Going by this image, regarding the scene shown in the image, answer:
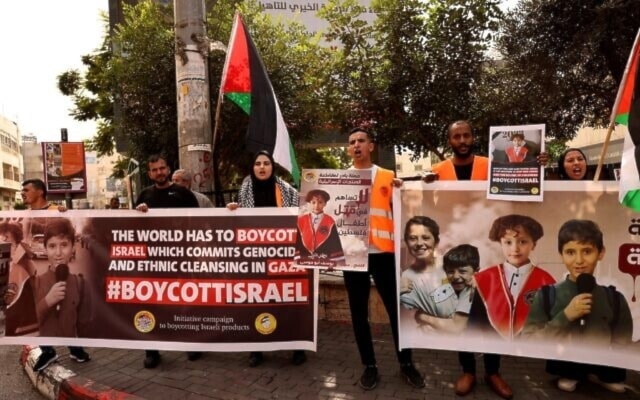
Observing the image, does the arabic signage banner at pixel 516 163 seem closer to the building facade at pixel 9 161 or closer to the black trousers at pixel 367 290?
the black trousers at pixel 367 290

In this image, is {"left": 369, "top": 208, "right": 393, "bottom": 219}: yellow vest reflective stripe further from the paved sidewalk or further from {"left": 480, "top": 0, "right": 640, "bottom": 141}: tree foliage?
{"left": 480, "top": 0, "right": 640, "bottom": 141}: tree foliage

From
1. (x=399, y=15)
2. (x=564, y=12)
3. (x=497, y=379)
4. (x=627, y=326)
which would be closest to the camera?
(x=627, y=326)

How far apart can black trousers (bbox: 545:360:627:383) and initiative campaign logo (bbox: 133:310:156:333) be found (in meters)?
3.30

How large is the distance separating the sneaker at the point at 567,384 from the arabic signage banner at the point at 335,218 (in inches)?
67.1

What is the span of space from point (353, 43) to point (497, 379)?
5.40 m

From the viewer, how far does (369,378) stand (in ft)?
11.6

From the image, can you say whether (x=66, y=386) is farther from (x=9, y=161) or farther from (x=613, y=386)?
(x=9, y=161)

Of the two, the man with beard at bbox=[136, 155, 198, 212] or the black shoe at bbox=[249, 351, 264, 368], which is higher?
the man with beard at bbox=[136, 155, 198, 212]

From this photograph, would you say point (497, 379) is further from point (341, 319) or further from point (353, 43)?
point (353, 43)

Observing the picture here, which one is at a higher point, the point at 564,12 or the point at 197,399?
the point at 564,12

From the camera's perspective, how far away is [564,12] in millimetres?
6062

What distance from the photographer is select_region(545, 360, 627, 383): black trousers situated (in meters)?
3.34

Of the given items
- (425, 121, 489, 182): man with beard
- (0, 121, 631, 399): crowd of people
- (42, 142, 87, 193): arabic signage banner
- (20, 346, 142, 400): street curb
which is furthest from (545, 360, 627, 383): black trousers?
(42, 142, 87, 193): arabic signage banner

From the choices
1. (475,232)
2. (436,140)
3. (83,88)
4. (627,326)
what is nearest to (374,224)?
(475,232)
